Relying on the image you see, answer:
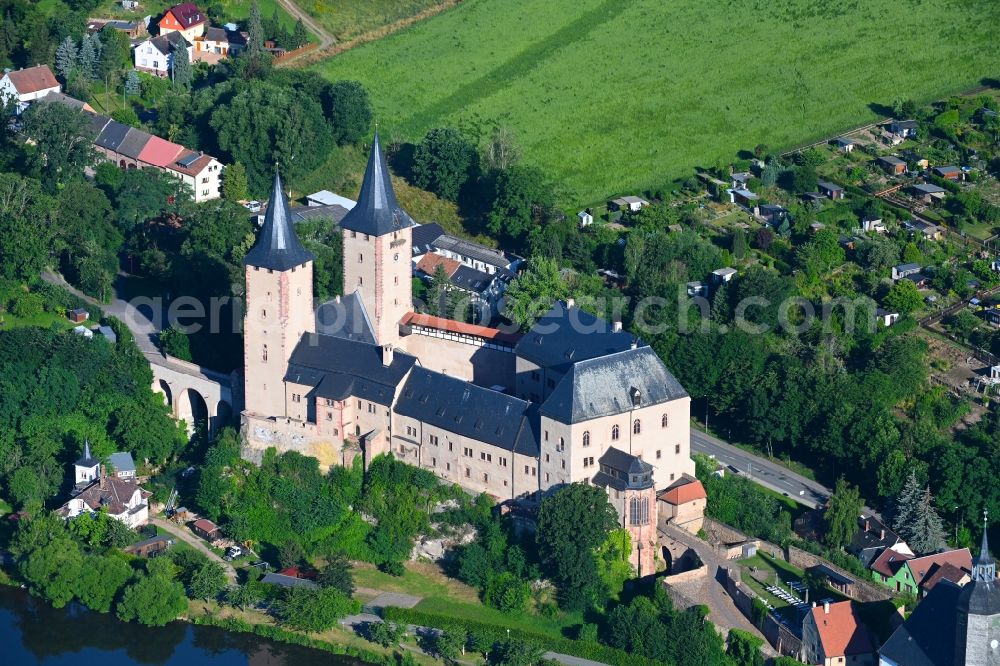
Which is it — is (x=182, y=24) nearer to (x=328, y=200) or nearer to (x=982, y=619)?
(x=328, y=200)

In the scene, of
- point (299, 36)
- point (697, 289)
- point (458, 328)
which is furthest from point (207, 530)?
point (299, 36)

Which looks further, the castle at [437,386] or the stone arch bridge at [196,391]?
the stone arch bridge at [196,391]

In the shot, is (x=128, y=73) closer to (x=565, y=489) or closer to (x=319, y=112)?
(x=319, y=112)

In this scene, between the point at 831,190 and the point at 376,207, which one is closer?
the point at 376,207

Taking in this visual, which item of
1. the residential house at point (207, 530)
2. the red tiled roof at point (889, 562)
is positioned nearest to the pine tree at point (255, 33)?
the residential house at point (207, 530)

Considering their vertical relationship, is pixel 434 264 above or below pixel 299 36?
below

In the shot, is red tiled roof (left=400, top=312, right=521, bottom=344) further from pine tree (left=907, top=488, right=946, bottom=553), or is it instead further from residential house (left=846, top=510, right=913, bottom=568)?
pine tree (left=907, top=488, right=946, bottom=553)

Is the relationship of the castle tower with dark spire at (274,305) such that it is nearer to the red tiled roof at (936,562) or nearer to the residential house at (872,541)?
the residential house at (872,541)
